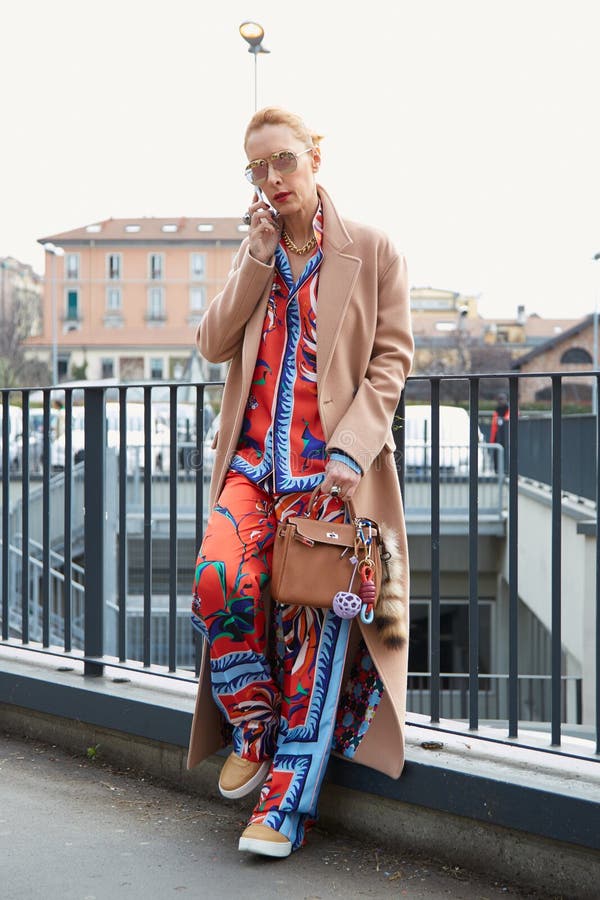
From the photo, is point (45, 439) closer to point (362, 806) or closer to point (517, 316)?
point (362, 806)

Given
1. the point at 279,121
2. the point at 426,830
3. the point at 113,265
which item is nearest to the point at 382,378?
the point at 279,121

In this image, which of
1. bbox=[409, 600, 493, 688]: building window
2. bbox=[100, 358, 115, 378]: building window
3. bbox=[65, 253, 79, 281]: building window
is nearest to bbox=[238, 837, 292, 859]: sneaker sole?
bbox=[409, 600, 493, 688]: building window

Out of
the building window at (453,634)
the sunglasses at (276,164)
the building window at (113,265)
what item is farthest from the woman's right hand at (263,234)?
the building window at (113,265)

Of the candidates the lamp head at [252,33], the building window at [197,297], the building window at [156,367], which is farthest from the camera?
the building window at [197,297]

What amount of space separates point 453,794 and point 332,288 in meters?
1.43

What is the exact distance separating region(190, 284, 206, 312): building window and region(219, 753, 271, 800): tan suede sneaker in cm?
9883

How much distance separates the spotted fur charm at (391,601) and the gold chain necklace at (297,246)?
83cm

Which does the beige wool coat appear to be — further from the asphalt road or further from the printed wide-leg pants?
the asphalt road

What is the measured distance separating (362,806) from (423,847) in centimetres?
23

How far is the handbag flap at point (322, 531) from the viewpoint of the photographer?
9.95 feet

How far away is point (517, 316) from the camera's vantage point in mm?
114250

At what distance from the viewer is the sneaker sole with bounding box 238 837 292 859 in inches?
120

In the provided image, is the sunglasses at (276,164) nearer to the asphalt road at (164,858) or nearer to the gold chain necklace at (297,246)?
the gold chain necklace at (297,246)

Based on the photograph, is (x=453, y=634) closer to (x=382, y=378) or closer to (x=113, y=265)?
(x=382, y=378)
